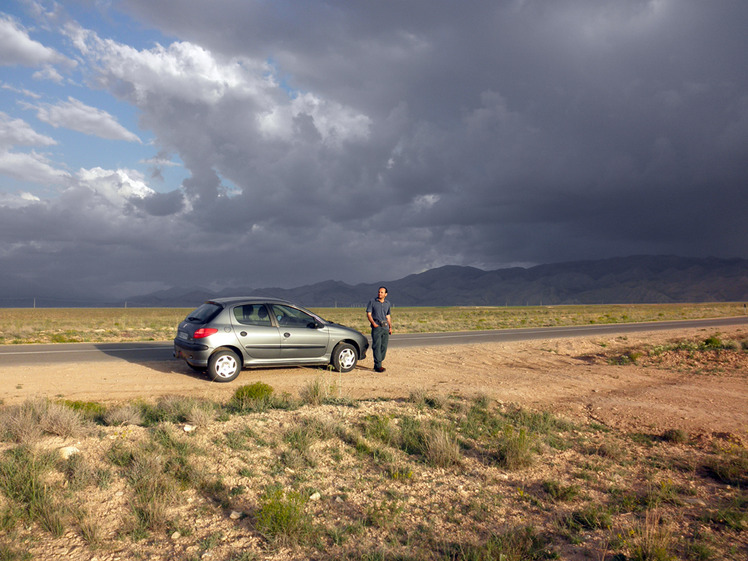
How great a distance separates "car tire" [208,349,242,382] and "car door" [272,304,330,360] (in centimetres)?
108

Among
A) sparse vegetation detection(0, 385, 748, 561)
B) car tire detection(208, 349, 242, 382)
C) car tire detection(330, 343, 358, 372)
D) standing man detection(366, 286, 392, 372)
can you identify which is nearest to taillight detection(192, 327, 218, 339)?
car tire detection(208, 349, 242, 382)

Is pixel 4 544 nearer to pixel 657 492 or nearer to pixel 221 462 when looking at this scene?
pixel 221 462

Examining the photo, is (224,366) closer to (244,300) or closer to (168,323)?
(244,300)

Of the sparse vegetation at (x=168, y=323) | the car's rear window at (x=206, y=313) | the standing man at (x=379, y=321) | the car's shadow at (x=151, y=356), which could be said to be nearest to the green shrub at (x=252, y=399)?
the car's rear window at (x=206, y=313)

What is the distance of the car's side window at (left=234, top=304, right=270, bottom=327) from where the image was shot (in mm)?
10836

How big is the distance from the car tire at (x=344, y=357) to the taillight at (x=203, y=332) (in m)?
2.98

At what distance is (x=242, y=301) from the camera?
11062 mm

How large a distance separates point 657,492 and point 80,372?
39.6ft

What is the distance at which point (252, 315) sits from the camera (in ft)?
36.2

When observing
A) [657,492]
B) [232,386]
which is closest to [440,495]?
[657,492]

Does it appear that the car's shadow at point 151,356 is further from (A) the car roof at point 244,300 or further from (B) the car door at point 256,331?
(A) the car roof at point 244,300

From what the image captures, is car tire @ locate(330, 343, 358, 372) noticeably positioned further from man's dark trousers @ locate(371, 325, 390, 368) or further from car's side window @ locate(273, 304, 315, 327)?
car's side window @ locate(273, 304, 315, 327)

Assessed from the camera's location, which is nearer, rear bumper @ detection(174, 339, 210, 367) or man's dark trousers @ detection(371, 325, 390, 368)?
rear bumper @ detection(174, 339, 210, 367)

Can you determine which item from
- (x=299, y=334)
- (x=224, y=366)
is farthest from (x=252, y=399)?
(x=299, y=334)
